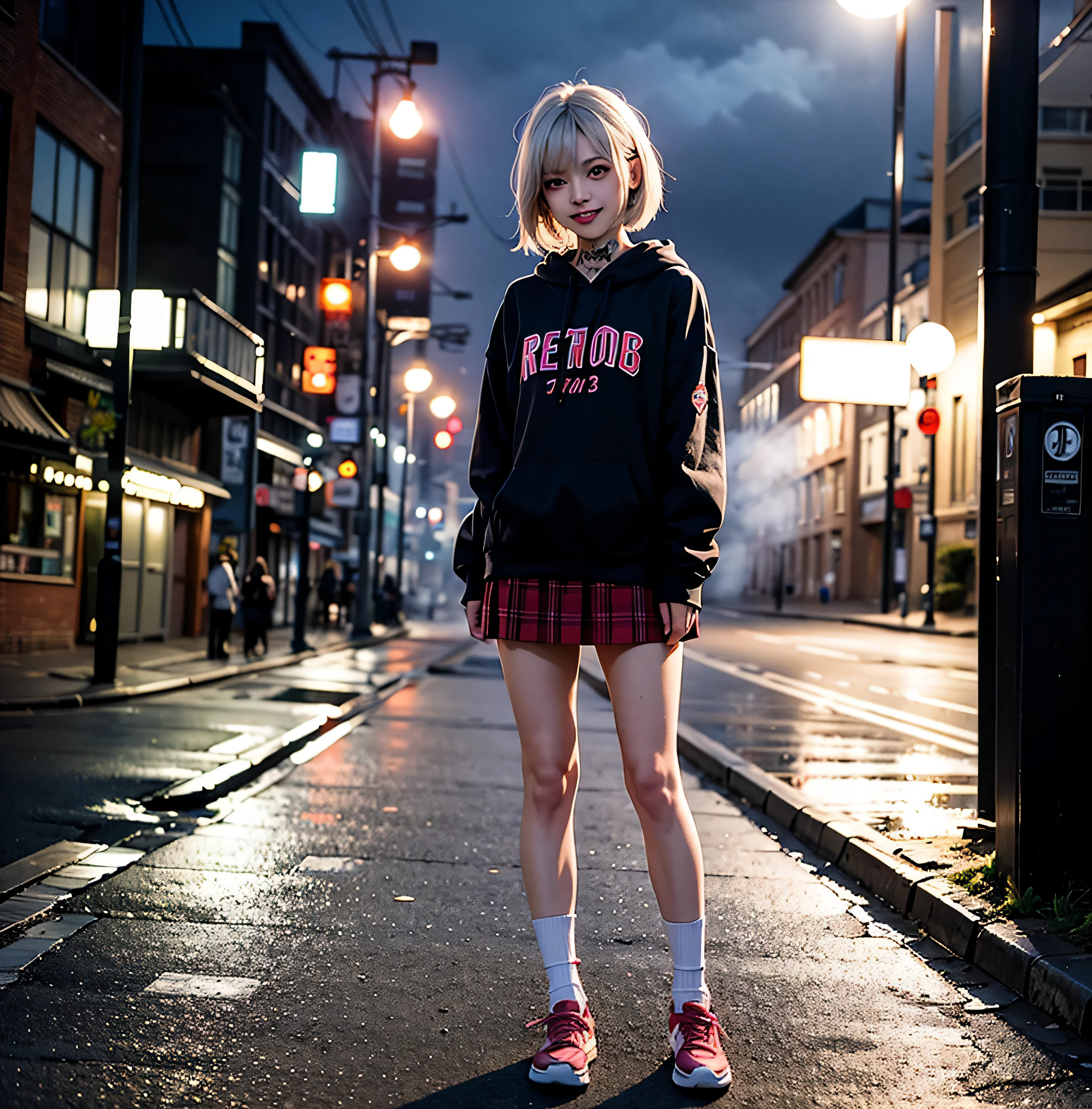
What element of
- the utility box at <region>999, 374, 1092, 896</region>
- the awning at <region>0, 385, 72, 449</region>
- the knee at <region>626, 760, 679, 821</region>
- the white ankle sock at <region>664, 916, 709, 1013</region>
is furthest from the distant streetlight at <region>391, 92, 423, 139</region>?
the white ankle sock at <region>664, 916, 709, 1013</region>

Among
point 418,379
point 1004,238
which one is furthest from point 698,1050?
point 418,379

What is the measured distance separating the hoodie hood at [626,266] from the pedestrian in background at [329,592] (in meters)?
29.7

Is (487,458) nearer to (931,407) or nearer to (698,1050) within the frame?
(698,1050)

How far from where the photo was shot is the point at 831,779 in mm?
7262

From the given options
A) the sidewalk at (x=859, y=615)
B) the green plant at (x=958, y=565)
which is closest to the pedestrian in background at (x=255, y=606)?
the sidewalk at (x=859, y=615)

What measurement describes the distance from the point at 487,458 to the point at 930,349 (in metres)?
6.55

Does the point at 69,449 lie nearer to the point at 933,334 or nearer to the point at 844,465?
the point at 933,334

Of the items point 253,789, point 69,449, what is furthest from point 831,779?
point 69,449

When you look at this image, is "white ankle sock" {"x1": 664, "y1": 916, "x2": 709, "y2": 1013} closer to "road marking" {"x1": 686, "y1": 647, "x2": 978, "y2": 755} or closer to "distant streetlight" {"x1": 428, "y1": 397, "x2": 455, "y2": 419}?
"road marking" {"x1": 686, "y1": 647, "x2": 978, "y2": 755}

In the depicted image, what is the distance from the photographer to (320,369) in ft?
85.2

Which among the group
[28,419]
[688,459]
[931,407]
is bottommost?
[688,459]

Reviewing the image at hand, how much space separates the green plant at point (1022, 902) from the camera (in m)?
3.80

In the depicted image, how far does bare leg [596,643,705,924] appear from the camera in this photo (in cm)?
282

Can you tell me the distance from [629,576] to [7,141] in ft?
55.7
